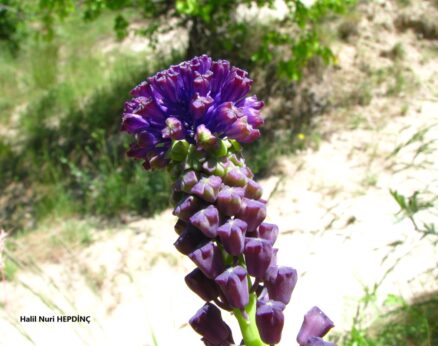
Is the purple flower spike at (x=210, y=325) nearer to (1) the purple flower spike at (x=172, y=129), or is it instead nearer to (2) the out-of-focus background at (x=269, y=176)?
(1) the purple flower spike at (x=172, y=129)

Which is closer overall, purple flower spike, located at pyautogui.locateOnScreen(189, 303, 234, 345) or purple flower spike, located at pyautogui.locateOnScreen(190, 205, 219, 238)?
purple flower spike, located at pyautogui.locateOnScreen(190, 205, 219, 238)

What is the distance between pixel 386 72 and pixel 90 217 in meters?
4.02

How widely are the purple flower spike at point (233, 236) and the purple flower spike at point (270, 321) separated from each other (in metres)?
0.19

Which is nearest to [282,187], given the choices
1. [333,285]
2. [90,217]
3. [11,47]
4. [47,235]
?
[333,285]

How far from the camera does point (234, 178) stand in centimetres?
143

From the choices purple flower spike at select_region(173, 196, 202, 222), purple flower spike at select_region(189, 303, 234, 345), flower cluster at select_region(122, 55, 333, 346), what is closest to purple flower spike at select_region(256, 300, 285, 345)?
flower cluster at select_region(122, 55, 333, 346)

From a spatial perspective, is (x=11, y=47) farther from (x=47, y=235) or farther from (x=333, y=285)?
(x=333, y=285)

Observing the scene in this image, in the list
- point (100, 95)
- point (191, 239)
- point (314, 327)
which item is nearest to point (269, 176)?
point (100, 95)

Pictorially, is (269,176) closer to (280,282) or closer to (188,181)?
(280,282)

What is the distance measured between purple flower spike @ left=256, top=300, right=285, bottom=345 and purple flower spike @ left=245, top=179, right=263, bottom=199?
1.04ft

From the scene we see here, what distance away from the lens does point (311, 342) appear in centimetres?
146

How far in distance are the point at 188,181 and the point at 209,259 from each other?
0.22 meters

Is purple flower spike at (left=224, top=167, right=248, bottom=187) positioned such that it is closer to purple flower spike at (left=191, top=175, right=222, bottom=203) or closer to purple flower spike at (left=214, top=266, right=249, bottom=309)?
purple flower spike at (left=191, top=175, right=222, bottom=203)

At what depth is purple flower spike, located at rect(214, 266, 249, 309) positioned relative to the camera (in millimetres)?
1359
